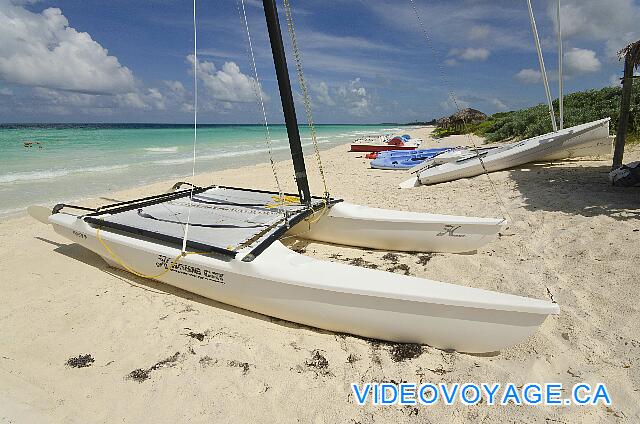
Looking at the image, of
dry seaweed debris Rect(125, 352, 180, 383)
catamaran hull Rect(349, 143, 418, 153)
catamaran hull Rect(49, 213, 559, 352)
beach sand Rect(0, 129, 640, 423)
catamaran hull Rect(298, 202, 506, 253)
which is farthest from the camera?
catamaran hull Rect(349, 143, 418, 153)

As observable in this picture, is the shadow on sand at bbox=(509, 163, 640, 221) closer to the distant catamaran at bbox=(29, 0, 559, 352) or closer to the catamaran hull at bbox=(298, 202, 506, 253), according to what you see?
the catamaran hull at bbox=(298, 202, 506, 253)

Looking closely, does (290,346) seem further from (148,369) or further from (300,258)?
(148,369)

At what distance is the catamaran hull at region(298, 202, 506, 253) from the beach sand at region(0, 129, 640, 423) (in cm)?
17

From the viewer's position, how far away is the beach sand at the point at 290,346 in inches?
98.7

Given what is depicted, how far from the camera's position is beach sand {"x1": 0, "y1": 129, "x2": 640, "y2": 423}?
2.51 metres

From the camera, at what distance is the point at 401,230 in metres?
4.78

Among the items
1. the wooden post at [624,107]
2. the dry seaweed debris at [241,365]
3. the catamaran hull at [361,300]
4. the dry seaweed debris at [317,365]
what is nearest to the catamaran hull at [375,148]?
the wooden post at [624,107]

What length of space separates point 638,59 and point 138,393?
8455 millimetres

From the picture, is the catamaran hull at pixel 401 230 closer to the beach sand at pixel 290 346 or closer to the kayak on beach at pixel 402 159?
the beach sand at pixel 290 346

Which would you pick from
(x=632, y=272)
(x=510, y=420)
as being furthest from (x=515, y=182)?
(x=510, y=420)

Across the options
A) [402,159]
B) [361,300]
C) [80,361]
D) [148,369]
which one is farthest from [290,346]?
[402,159]

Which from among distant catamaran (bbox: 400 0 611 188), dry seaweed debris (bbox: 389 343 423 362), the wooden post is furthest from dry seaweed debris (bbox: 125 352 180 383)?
the wooden post

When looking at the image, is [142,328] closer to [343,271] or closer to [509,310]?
[343,271]

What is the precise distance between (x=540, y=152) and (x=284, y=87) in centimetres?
717
